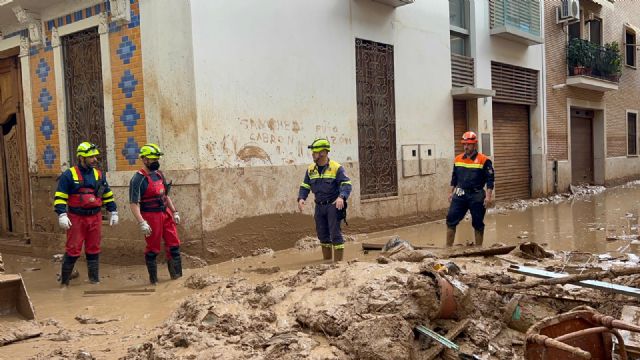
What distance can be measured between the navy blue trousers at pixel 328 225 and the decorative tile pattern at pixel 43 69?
5303mm

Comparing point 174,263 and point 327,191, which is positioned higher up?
point 327,191

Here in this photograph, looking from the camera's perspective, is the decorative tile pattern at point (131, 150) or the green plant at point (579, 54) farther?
the green plant at point (579, 54)

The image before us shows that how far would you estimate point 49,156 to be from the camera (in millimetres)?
9047

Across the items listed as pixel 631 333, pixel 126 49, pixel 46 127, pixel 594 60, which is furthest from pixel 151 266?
pixel 594 60

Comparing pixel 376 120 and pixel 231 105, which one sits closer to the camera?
pixel 231 105

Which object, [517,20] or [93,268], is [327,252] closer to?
[93,268]

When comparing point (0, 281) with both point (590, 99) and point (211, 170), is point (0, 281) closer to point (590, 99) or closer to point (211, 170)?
point (211, 170)

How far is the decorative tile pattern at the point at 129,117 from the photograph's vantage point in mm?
7660

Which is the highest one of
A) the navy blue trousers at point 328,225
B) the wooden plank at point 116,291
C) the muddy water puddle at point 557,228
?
the navy blue trousers at point 328,225

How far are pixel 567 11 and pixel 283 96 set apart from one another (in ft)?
39.5

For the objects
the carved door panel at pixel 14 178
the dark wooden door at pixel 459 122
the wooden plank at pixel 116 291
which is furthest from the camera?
the dark wooden door at pixel 459 122

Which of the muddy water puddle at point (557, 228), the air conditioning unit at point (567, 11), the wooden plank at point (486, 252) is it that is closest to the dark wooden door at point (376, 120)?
the muddy water puddle at point (557, 228)

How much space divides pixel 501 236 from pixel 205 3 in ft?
20.3

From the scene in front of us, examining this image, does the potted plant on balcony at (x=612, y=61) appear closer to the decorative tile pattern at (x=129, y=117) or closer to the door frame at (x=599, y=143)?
the door frame at (x=599, y=143)
